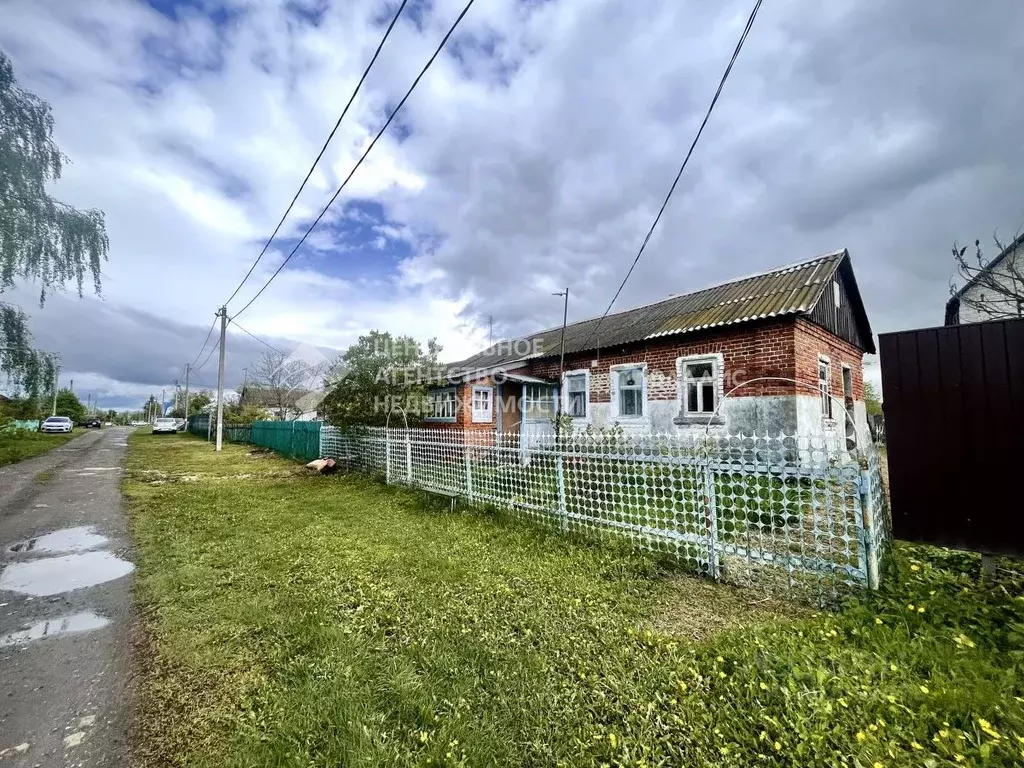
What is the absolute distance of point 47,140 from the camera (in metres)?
Result: 8.84

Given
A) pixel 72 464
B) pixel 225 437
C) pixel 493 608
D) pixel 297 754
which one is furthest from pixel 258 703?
pixel 225 437

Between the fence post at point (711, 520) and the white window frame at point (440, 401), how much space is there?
1016cm

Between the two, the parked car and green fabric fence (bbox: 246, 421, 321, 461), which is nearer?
green fabric fence (bbox: 246, 421, 321, 461)

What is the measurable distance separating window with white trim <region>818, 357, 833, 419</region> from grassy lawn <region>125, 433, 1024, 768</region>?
6.80m

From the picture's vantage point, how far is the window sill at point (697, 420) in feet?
32.0

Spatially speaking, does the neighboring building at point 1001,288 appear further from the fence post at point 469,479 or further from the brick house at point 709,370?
the fence post at point 469,479

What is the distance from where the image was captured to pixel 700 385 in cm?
1035

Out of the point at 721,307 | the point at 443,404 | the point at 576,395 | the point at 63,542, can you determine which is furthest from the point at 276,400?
the point at 721,307

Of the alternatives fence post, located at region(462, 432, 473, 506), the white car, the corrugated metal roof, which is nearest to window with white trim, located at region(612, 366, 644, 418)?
the corrugated metal roof

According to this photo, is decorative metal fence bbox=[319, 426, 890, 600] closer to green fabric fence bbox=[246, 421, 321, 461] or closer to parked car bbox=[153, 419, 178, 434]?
green fabric fence bbox=[246, 421, 321, 461]

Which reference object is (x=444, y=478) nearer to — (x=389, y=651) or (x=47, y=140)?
(x=389, y=651)

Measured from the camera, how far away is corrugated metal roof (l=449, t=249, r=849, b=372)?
9.20m

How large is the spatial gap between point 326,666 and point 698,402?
9864mm

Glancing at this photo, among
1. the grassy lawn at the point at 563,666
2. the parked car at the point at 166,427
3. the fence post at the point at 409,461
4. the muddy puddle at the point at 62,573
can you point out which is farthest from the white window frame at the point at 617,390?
the parked car at the point at 166,427
